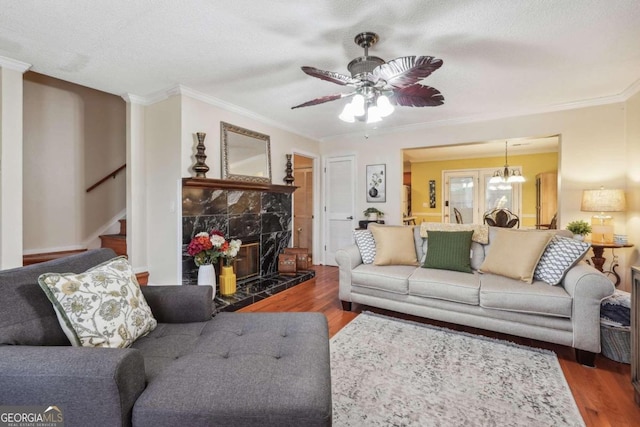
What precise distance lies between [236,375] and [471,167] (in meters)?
7.66

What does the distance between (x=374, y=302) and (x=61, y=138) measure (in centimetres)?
450

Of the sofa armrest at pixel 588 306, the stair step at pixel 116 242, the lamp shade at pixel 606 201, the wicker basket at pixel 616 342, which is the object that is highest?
the lamp shade at pixel 606 201

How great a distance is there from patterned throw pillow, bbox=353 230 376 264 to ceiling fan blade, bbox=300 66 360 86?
170 centimetres

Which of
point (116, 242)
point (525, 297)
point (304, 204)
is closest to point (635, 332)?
point (525, 297)

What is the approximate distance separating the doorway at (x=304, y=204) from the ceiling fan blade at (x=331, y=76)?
3.65 metres

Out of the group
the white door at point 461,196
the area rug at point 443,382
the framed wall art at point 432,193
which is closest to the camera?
the area rug at point 443,382

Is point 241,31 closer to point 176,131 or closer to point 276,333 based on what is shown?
point 176,131

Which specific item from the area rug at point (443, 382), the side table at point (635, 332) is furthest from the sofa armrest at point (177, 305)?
the side table at point (635, 332)

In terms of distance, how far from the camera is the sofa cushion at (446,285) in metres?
2.48

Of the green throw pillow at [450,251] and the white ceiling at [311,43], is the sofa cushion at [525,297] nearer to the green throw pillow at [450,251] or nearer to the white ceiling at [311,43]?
the green throw pillow at [450,251]

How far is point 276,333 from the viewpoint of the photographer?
151cm

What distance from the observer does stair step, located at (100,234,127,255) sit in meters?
3.79

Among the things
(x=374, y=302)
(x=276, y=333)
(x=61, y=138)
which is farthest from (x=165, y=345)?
(x=61, y=138)

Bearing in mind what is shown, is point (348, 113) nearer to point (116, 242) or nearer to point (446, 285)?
point (446, 285)
